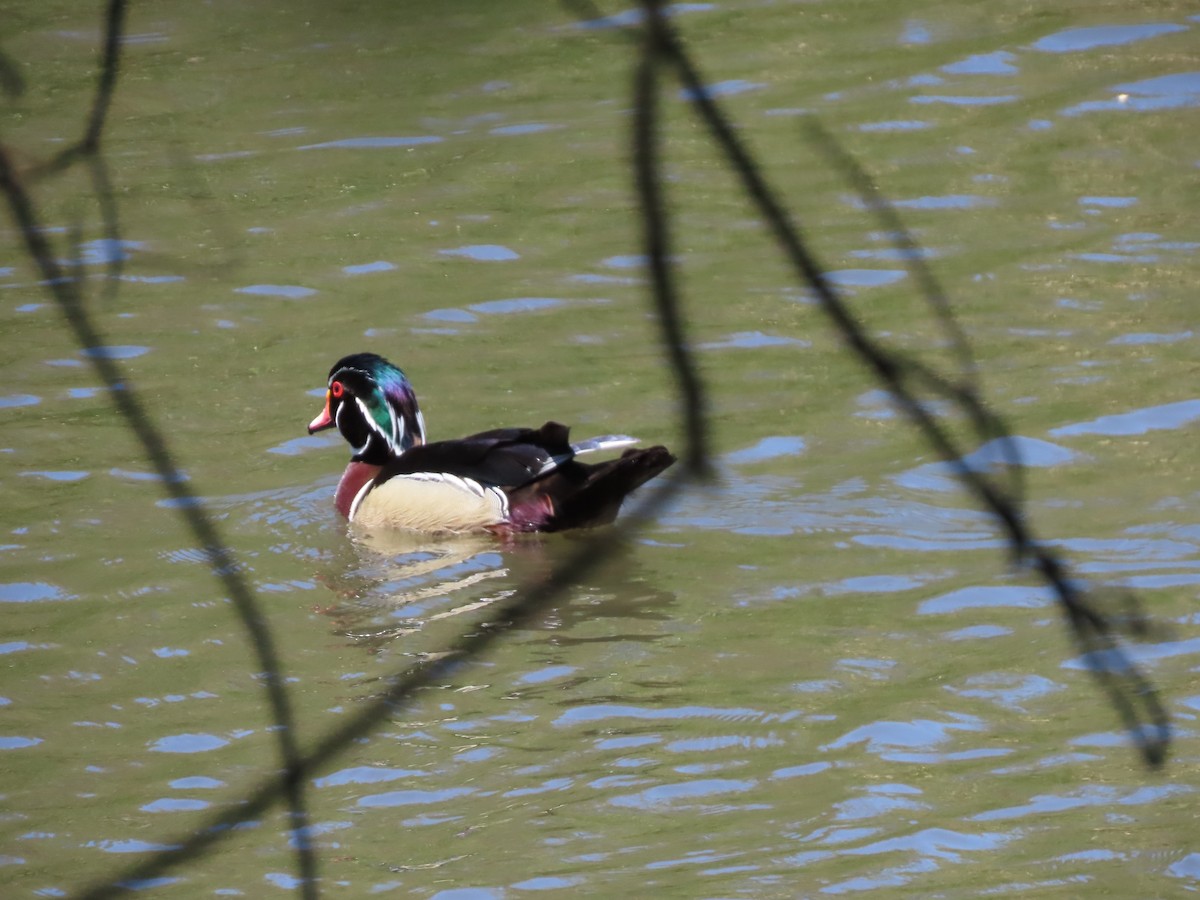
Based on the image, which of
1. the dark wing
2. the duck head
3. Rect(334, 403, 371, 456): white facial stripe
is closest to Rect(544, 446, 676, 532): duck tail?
the dark wing

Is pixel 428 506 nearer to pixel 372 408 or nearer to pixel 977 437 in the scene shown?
pixel 372 408

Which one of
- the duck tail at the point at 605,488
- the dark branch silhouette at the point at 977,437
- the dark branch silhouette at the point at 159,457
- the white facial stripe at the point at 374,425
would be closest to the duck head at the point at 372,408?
the white facial stripe at the point at 374,425

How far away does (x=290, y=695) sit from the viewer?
6113 mm

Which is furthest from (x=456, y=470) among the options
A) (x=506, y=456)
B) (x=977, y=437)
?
(x=977, y=437)

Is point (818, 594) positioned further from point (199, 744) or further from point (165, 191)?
point (165, 191)

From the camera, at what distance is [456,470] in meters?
7.61

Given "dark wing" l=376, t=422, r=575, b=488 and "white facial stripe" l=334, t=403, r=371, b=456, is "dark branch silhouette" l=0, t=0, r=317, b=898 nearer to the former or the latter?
"white facial stripe" l=334, t=403, r=371, b=456

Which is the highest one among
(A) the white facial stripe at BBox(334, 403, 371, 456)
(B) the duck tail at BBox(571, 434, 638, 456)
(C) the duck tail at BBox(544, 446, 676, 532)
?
(A) the white facial stripe at BBox(334, 403, 371, 456)

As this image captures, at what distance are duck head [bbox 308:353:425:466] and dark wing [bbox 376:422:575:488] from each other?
23.4 inches

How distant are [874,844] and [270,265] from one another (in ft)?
19.1

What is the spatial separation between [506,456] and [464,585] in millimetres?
568

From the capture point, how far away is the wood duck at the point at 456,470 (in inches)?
292

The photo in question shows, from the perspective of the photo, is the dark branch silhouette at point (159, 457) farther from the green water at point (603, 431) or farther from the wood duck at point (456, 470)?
the wood duck at point (456, 470)

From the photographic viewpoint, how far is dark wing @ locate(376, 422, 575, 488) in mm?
7426
